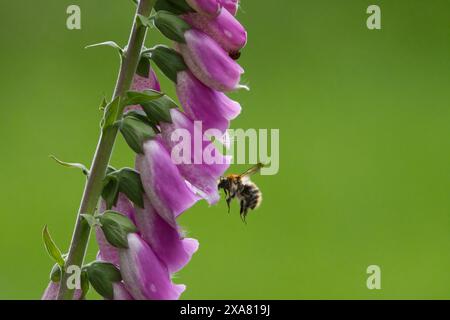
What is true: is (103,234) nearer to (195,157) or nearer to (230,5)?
(195,157)

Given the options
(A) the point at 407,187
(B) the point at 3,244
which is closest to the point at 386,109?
(A) the point at 407,187

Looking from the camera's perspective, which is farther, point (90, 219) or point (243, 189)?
point (243, 189)

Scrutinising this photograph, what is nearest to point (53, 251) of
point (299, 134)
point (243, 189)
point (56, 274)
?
point (56, 274)

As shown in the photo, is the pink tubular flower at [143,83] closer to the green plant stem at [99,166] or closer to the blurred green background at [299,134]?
the green plant stem at [99,166]

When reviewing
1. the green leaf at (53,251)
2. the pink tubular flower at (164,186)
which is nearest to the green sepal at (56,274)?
the green leaf at (53,251)
